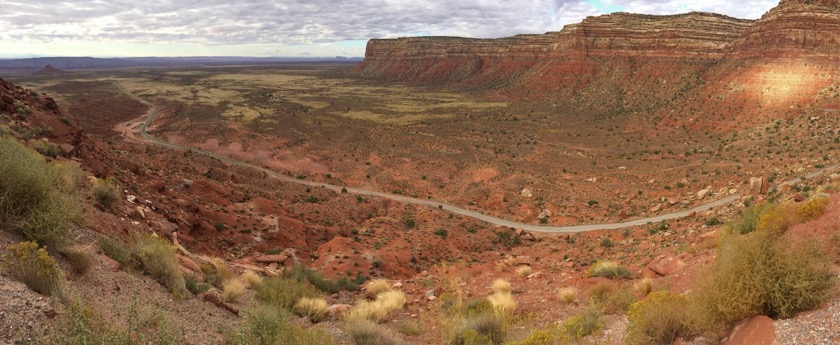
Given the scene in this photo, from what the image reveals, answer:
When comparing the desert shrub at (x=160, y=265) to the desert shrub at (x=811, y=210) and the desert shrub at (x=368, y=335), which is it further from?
the desert shrub at (x=811, y=210)

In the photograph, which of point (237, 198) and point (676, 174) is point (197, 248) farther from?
point (676, 174)

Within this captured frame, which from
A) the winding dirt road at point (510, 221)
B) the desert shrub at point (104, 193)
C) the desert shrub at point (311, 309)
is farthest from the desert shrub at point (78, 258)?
the winding dirt road at point (510, 221)

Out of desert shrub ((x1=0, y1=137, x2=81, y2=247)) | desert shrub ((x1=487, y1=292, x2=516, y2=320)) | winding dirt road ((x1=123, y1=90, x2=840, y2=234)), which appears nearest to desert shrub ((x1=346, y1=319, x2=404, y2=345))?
desert shrub ((x1=487, y1=292, x2=516, y2=320))

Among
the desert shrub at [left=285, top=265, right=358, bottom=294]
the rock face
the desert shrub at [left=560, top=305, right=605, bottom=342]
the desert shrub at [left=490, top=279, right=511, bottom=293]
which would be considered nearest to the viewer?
the desert shrub at [left=560, top=305, right=605, bottom=342]

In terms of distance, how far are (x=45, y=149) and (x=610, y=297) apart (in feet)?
69.8

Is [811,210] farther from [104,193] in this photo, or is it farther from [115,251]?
[104,193]

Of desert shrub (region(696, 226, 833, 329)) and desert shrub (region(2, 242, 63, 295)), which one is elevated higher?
desert shrub (region(2, 242, 63, 295))

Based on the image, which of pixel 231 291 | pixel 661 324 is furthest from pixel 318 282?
pixel 661 324

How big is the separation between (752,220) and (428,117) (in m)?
68.0

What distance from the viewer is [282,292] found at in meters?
11.7

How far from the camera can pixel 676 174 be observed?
38438 millimetres

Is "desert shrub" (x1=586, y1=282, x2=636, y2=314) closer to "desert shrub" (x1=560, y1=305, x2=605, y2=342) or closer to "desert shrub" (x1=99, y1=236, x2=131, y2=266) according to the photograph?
"desert shrub" (x1=560, y1=305, x2=605, y2=342)

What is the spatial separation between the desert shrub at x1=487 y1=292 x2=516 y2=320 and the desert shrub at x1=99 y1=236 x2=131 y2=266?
884cm

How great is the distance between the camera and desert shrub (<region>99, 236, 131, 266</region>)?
9.86m
